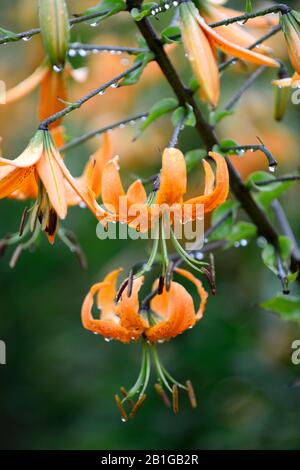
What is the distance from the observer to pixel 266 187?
1.63 meters

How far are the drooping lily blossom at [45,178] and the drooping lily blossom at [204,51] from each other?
26cm

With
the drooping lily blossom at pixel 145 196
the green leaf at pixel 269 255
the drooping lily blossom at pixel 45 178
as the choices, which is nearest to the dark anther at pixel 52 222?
the drooping lily blossom at pixel 45 178

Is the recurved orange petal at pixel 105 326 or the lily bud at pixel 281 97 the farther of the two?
the lily bud at pixel 281 97

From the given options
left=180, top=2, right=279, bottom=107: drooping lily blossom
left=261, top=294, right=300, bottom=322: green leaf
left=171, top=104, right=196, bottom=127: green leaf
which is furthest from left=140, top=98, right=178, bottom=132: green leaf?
left=261, top=294, right=300, bottom=322: green leaf

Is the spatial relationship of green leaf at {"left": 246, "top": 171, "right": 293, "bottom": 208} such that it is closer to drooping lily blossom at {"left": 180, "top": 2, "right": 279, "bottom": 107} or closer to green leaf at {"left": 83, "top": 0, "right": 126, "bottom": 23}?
drooping lily blossom at {"left": 180, "top": 2, "right": 279, "bottom": 107}

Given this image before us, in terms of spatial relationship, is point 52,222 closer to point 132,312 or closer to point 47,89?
point 132,312

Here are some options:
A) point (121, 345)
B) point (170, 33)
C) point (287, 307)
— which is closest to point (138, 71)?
point (170, 33)

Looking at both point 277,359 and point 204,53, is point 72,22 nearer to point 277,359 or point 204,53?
point 204,53

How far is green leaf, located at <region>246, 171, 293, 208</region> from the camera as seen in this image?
62.7 inches

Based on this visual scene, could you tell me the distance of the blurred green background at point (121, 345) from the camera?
2.36 meters

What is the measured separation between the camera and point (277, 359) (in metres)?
2.38

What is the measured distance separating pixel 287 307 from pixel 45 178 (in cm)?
63

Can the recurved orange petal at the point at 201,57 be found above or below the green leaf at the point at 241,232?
above

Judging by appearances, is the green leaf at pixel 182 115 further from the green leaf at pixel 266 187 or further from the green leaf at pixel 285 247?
the green leaf at pixel 285 247
